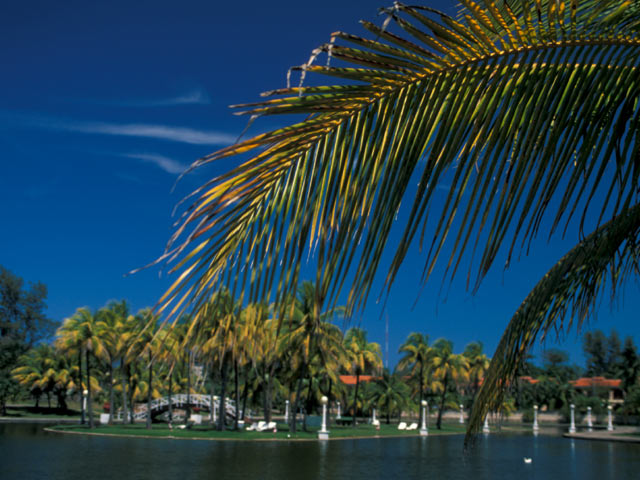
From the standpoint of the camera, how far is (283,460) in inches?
1008

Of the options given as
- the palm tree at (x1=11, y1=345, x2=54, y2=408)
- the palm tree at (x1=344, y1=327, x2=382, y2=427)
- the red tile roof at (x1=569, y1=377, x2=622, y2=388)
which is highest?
the palm tree at (x1=344, y1=327, x2=382, y2=427)

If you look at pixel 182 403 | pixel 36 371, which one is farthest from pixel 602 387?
pixel 36 371

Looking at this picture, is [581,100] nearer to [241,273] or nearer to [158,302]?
[241,273]

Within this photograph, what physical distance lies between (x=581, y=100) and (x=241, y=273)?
35.8 inches

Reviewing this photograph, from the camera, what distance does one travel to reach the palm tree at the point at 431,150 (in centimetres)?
136

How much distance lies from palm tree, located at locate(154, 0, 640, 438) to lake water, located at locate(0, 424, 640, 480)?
15.9 metres

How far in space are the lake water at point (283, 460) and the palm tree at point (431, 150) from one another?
52.1ft

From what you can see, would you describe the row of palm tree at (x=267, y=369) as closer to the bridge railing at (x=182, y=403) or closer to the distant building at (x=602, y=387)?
the bridge railing at (x=182, y=403)

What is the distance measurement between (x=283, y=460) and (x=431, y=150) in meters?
26.0

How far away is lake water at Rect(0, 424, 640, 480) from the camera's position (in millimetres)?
21234

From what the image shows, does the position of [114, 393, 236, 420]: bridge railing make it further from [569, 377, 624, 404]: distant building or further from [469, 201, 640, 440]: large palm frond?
[569, 377, 624, 404]: distant building

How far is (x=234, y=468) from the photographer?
22500mm

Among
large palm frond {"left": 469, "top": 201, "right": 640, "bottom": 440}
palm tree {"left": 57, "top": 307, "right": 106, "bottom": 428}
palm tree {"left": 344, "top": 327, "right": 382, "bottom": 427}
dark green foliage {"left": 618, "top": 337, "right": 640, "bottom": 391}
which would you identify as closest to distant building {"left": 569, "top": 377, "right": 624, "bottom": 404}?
dark green foliage {"left": 618, "top": 337, "right": 640, "bottom": 391}

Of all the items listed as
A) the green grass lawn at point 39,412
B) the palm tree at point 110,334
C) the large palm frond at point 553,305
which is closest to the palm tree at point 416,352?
the palm tree at point 110,334
